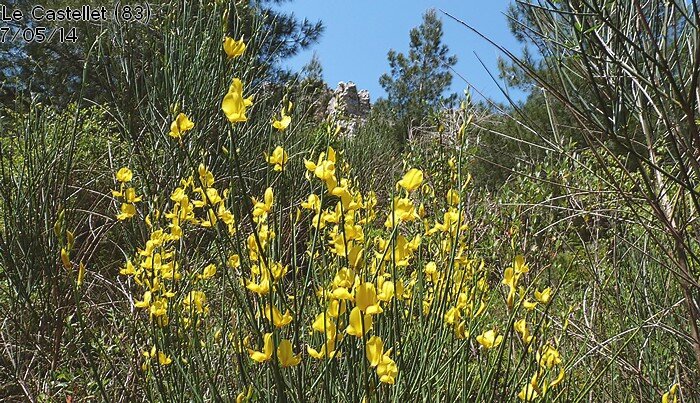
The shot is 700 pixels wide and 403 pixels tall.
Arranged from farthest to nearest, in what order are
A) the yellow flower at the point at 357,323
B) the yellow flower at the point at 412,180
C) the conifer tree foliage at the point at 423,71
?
the conifer tree foliage at the point at 423,71
the yellow flower at the point at 412,180
the yellow flower at the point at 357,323

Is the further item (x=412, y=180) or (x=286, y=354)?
(x=412, y=180)

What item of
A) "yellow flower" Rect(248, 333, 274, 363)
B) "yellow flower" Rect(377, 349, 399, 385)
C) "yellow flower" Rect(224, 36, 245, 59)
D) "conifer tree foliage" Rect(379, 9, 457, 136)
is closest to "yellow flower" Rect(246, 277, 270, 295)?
"yellow flower" Rect(248, 333, 274, 363)

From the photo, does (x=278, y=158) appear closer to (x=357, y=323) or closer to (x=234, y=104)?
(x=234, y=104)

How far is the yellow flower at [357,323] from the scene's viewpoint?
76 cm

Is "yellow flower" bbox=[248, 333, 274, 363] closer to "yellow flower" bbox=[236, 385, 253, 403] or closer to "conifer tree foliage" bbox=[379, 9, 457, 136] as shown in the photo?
"yellow flower" bbox=[236, 385, 253, 403]

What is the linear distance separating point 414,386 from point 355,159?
4577 mm

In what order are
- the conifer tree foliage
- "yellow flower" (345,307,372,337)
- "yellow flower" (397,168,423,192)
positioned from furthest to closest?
the conifer tree foliage < "yellow flower" (397,168,423,192) < "yellow flower" (345,307,372,337)

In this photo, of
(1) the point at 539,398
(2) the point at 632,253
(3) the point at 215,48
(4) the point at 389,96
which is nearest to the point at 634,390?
(2) the point at 632,253

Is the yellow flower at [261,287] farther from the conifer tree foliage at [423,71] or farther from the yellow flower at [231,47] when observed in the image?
the conifer tree foliage at [423,71]

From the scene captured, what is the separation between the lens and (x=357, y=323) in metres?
0.77

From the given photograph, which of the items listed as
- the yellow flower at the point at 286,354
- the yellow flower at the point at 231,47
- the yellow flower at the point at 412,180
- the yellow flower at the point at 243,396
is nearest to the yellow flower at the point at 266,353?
the yellow flower at the point at 286,354

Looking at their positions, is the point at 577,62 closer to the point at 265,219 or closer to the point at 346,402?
the point at 265,219

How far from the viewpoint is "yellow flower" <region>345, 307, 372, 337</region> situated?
0.76 meters

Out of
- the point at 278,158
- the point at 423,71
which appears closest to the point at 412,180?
the point at 278,158
